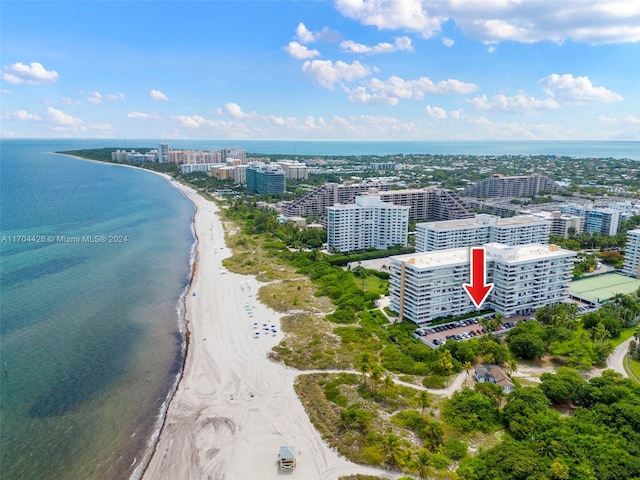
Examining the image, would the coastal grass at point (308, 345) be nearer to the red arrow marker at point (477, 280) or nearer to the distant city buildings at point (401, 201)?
the red arrow marker at point (477, 280)

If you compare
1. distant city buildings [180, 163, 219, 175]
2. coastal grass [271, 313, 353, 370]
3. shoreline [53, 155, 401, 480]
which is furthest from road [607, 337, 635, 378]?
distant city buildings [180, 163, 219, 175]

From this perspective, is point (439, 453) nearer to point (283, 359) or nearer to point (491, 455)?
point (491, 455)

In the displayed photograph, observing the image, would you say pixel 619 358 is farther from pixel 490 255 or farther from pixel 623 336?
pixel 490 255

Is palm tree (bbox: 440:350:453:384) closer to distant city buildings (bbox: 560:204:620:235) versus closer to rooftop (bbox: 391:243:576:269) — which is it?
rooftop (bbox: 391:243:576:269)

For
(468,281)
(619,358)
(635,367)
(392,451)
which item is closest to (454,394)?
(392,451)

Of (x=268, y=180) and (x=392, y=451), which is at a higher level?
(x=268, y=180)

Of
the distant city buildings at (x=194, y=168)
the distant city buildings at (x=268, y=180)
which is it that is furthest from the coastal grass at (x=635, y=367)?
the distant city buildings at (x=194, y=168)
